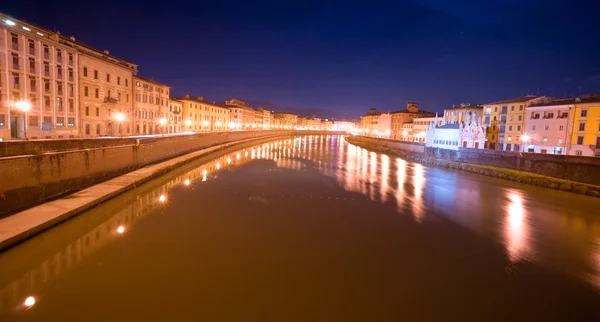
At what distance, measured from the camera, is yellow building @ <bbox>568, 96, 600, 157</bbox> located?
34812 mm

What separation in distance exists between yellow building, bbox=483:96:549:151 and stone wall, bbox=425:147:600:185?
1678 centimetres

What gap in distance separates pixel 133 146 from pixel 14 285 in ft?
43.9

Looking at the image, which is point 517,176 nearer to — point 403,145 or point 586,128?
point 586,128

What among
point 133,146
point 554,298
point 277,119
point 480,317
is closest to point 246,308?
point 480,317

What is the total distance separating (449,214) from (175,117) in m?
55.9

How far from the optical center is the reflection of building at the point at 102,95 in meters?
35.6

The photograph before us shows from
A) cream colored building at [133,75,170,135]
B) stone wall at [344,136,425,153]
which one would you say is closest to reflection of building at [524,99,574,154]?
stone wall at [344,136,425,153]

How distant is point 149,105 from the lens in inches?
1962

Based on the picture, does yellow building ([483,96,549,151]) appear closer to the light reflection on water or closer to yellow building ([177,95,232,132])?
the light reflection on water

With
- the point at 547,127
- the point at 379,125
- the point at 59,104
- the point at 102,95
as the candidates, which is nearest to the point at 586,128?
the point at 547,127

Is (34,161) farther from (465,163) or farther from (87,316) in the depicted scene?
(465,163)

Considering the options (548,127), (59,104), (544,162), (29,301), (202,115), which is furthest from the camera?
(202,115)

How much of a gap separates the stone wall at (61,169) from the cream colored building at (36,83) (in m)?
14.5

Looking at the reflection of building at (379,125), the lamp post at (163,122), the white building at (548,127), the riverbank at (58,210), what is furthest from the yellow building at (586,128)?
the reflection of building at (379,125)
